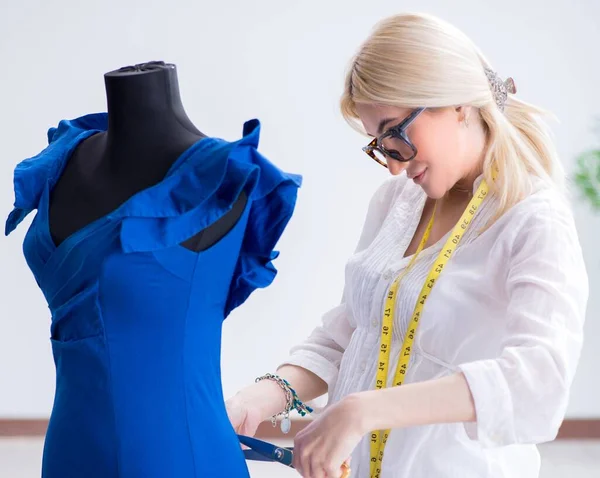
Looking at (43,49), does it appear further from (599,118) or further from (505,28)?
(599,118)

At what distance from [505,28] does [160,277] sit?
13.1ft

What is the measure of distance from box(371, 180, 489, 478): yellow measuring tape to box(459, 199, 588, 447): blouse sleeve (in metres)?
0.20

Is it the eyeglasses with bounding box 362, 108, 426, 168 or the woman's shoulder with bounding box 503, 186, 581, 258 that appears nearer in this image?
the woman's shoulder with bounding box 503, 186, 581, 258

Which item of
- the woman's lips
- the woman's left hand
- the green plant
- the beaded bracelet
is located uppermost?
the woman's lips

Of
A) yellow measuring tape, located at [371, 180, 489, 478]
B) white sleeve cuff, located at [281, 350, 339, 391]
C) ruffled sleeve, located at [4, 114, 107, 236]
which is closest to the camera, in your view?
ruffled sleeve, located at [4, 114, 107, 236]

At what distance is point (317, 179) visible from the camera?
4875mm

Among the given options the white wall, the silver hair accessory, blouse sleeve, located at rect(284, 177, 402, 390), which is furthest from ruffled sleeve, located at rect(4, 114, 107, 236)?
the white wall

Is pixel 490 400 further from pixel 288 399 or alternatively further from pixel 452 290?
pixel 288 399

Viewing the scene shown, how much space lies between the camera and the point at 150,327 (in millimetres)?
1401

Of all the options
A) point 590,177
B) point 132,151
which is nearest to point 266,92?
point 590,177

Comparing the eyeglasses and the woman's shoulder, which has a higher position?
the eyeglasses

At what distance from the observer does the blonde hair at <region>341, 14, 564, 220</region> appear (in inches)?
63.3

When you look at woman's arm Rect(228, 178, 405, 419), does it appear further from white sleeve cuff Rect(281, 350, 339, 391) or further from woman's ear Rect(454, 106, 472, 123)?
woman's ear Rect(454, 106, 472, 123)

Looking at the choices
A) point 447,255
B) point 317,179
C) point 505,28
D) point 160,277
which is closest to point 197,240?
point 160,277
